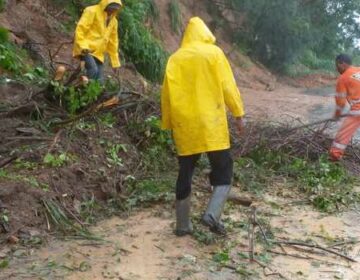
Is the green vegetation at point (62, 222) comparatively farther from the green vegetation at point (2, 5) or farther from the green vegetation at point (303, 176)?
the green vegetation at point (2, 5)

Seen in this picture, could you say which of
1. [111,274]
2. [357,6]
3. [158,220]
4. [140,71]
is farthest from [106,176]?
[357,6]

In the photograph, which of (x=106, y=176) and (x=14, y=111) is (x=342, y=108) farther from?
(x=14, y=111)

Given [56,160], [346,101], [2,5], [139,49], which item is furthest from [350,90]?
[2,5]


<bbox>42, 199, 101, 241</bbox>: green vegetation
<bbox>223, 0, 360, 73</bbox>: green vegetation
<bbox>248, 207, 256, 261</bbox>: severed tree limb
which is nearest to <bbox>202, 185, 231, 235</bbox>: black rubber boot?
<bbox>248, 207, 256, 261</bbox>: severed tree limb

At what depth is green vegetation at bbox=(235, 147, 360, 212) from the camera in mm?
6219

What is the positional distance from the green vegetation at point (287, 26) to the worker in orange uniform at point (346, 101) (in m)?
14.2

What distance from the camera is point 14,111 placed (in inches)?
252

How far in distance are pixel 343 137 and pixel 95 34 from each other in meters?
3.53

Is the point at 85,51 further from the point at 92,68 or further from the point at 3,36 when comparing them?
the point at 3,36

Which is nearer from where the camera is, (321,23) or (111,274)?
(111,274)

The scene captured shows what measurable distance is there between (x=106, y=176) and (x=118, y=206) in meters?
0.45

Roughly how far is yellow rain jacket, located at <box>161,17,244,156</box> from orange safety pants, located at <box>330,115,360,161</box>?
3227 mm

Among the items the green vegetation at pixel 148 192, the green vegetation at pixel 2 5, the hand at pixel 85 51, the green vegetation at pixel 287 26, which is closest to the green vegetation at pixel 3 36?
the green vegetation at pixel 2 5

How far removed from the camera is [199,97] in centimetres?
461
